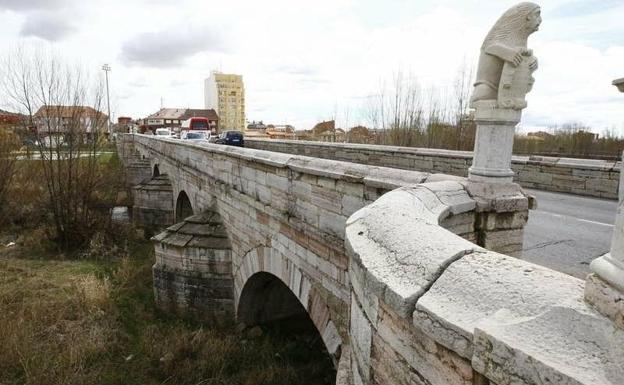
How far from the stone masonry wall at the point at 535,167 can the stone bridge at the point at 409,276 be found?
4.12m

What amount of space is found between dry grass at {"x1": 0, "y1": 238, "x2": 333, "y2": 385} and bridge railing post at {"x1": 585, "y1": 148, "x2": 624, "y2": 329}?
265 inches

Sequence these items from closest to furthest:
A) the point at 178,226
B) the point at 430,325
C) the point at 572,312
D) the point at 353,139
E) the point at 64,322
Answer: the point at 572,312 < the point at 430,325 < the point at 64,322 < the point at 178,226 < the point at 353,139

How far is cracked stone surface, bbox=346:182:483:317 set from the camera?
1.59m

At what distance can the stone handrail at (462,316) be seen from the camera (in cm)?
108

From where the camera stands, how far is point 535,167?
333 inches

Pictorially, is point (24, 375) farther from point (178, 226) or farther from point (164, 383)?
point (178, 226)

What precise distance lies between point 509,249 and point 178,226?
26.4 ft

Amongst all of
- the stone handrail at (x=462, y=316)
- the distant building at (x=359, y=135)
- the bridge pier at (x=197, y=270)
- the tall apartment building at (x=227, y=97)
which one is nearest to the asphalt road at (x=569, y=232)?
the stone handrail at (x=462, y=316)

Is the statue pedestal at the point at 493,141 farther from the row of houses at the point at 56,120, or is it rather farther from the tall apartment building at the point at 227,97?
the tall apartment building at the point at 227,97

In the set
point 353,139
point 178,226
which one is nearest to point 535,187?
point 178,226

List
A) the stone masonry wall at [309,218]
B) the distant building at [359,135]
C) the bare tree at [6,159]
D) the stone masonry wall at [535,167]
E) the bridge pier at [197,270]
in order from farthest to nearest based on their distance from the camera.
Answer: the distant building at [359,135] → the bare tree at [6,159] → the bridge pier at [197,270] → the stone masonry wall at [535,167] → the stone masonry wall at [309,218]

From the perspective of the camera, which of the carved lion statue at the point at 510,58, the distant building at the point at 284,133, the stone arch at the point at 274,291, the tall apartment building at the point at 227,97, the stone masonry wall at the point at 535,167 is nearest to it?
the carved lion statue at the point at 510,58

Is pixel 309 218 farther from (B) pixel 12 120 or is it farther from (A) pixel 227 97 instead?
(A) pixel 227 97

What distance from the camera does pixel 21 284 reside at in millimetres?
10641
